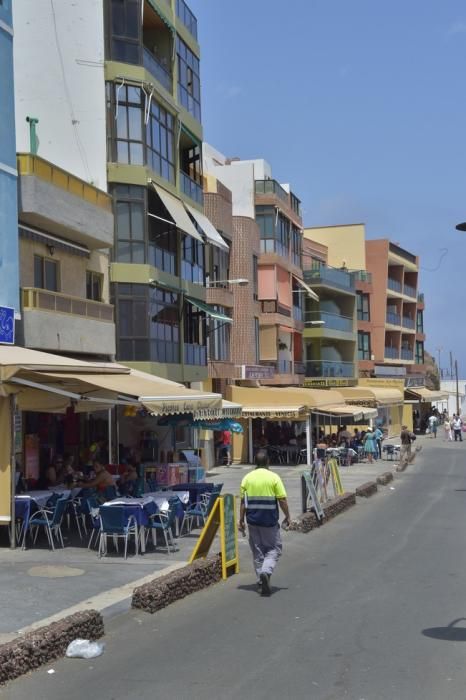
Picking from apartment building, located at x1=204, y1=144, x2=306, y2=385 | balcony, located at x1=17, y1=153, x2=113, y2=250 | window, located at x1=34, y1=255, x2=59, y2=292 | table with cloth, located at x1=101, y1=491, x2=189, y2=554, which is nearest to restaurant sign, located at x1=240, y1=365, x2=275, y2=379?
apartment building, located at x1=204, y1=144, x2=306, y2=385

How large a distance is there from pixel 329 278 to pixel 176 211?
2843cm

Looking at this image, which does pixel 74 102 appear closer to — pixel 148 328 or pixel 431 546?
pixel 148 328

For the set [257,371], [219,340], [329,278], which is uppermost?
[329,278]

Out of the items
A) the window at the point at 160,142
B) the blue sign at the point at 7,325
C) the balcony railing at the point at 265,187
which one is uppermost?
the balcony railing at the point at 265,187

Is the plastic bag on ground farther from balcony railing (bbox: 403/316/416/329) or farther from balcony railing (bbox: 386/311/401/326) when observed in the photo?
balcony railing (bbox: 403/316/416/329)

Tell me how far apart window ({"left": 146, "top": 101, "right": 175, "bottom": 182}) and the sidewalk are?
15.0 meters

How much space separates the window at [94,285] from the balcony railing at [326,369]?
29191 millimetres

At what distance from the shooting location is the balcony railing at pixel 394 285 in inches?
2846

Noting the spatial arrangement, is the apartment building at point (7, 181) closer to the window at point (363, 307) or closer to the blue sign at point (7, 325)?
the blue sign at point (7, 325)

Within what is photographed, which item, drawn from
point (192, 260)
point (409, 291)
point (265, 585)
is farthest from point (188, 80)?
point (409, 291)

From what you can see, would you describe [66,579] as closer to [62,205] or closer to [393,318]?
[62,205]

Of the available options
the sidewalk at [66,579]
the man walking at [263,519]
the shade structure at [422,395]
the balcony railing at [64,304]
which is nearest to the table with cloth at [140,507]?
the sidewalk at [66,579]

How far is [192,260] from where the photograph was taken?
3155 cm

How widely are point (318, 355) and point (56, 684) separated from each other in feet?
163
